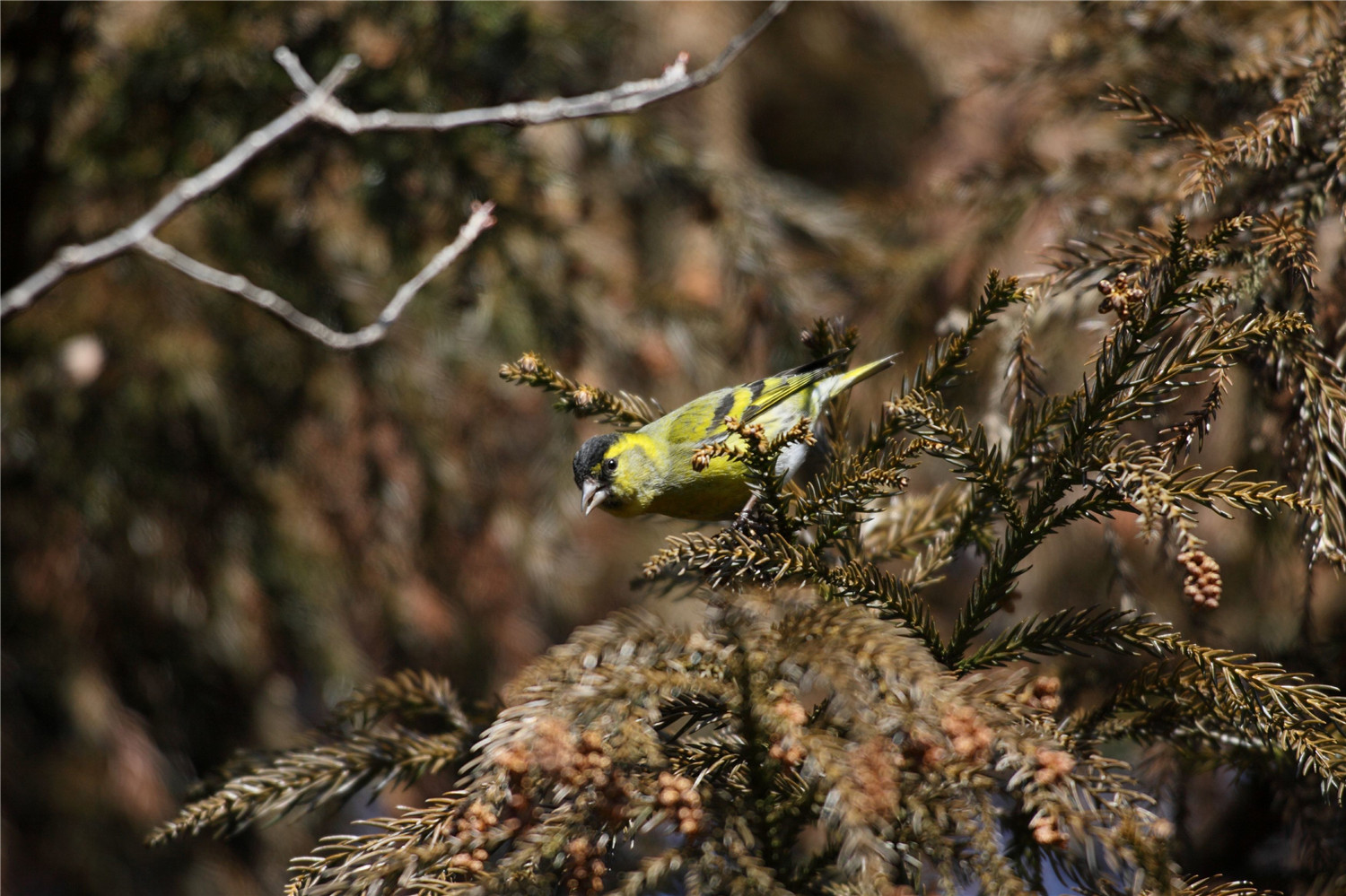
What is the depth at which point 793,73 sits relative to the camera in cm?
624

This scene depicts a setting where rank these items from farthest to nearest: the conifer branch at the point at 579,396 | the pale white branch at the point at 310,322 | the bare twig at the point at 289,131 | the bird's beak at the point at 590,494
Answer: the bird's beak at the point at 590,494 → the pale white branch at the point at 310,322 → the bare twig at the point at 289,131 → the conifer branch at the point at 579,396

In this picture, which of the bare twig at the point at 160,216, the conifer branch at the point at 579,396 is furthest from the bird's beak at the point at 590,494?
the bare twig at the point at 160,216

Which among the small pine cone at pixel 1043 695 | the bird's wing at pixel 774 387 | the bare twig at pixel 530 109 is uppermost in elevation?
the bare twig at pixel 530 109

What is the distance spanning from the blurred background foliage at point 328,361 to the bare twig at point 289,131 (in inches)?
32.1

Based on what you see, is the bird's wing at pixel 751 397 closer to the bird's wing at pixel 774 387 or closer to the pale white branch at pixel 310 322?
the bird's wing at pixel 774 387

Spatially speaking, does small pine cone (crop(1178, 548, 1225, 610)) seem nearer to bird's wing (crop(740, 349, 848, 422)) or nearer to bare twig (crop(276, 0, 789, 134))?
bare twig (crop(276, 0, 789, 134))

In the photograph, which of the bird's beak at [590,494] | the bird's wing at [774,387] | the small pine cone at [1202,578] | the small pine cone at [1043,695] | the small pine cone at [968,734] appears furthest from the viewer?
the bird's wing at [774,387]

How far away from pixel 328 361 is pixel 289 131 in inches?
61.2

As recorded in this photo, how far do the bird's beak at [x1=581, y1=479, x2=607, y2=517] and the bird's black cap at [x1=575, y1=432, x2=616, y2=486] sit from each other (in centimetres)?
3

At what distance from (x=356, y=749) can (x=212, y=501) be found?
1983 mm

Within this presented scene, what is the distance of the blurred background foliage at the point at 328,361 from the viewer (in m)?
3.21

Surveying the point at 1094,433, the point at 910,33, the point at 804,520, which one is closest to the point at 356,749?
the point at 804,520

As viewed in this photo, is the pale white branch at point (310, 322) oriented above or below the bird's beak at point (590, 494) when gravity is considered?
above

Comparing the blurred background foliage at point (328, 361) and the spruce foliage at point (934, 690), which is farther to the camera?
the blurred background foliage at point (328, 361)
